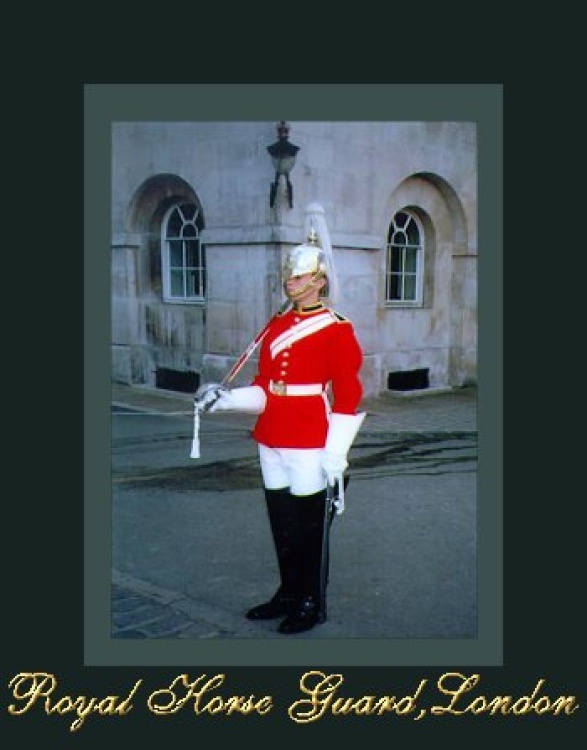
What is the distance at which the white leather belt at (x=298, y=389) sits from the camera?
139 inches

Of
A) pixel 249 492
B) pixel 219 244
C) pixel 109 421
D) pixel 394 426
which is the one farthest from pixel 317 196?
pixel 109 421

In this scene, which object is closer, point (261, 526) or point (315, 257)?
point (315, 257)

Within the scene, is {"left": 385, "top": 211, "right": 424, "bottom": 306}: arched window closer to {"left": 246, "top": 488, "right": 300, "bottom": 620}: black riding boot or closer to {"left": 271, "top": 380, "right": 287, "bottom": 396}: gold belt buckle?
{"left": 271, "top": 380, "right": 287, "bottom": 396}: gold belt buckle

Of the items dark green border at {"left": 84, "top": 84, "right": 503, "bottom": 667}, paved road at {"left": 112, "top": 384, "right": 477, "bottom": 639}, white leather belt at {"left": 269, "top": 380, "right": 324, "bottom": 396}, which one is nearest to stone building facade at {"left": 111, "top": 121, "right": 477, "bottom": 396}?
paved road at {"left": 112, "top": 384, "right": 477, "bottom": 639}

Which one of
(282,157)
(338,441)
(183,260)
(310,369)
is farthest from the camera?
(183,260)

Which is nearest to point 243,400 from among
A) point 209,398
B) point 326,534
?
point 209,398

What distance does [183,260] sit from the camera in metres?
5.33

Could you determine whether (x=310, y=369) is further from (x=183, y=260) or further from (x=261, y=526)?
(x=183, y=260)

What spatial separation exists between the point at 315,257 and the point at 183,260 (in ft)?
6.64

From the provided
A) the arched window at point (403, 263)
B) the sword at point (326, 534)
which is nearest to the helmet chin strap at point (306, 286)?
the sword at point (326, 534)

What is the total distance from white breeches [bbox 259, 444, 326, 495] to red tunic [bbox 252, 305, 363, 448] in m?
0.04

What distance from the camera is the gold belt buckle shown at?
140 inches
